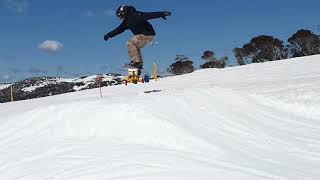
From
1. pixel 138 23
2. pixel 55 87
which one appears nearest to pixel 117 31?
pixel 138 23

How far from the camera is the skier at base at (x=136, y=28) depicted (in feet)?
41.4

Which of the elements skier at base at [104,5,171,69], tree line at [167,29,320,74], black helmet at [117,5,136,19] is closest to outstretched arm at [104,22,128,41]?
skier at base at [104,5,171,69]

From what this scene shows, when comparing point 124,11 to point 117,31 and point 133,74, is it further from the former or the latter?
point 133,74

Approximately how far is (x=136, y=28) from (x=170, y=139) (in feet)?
19.2

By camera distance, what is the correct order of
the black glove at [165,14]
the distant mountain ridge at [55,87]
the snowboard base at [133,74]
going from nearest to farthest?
the black glove at [165,14], the snowboard base at [133,74], the distant mountain ridge at [55,87]

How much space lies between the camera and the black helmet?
1270 cm

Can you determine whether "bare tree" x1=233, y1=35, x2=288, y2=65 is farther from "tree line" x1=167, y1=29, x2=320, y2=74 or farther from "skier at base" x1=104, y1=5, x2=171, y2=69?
"skier at base" x1=104, y1=5, x2=171, y2=69

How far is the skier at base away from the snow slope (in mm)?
2625

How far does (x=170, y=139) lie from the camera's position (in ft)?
25.3

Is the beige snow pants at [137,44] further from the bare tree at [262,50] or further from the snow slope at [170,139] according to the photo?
the bare tree at [262,50]

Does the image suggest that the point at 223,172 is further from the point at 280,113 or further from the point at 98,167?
the point at 280,113

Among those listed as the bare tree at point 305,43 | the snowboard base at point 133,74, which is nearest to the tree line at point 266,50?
the bare tree at point 305,43

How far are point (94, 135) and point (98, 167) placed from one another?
177cm

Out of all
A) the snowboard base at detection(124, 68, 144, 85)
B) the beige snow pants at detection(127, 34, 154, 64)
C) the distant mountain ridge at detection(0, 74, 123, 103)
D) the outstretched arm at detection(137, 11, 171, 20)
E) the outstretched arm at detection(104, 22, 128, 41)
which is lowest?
the distant mountain ridge at detection(0, 74, 123, 103)
